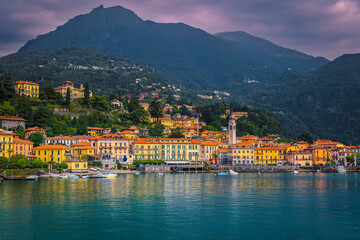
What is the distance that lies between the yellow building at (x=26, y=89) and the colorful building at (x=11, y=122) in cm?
2121

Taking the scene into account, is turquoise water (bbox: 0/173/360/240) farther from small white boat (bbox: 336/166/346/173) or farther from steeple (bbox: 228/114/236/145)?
steeple (bbox: 228/114/236/145)

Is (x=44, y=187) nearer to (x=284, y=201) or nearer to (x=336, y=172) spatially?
(x=284, y=201)

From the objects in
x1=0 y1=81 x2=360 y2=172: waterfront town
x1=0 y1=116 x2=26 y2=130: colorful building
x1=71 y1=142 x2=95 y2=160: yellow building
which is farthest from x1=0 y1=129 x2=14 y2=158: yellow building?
x1=0 y1=116 x2=26 y2=130: colorful building

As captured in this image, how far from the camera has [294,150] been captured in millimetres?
122188

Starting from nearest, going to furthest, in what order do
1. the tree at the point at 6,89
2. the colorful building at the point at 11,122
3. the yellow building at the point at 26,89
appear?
1. the colorful building at the point at 11,122
2. the tree at the point at 6,89
3. the yellow building at the point at 26,89

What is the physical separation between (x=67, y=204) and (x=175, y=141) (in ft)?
227

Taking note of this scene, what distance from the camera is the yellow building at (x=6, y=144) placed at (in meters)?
78.5

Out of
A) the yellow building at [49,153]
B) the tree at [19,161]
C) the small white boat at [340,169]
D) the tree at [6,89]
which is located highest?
the tree at [6,89]

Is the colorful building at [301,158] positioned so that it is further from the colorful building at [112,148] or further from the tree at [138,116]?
the colorful building at [112,148]

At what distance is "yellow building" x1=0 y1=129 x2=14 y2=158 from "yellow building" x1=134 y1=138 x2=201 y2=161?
31.9 m

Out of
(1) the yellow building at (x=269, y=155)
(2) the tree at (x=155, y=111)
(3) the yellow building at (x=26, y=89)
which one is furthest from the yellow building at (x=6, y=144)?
(1) the yellow building at (x=269, y=155)

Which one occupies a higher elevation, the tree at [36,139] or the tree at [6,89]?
the tree at [6,89]

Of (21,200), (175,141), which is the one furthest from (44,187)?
(175,141)

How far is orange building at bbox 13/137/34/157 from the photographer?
273ft
